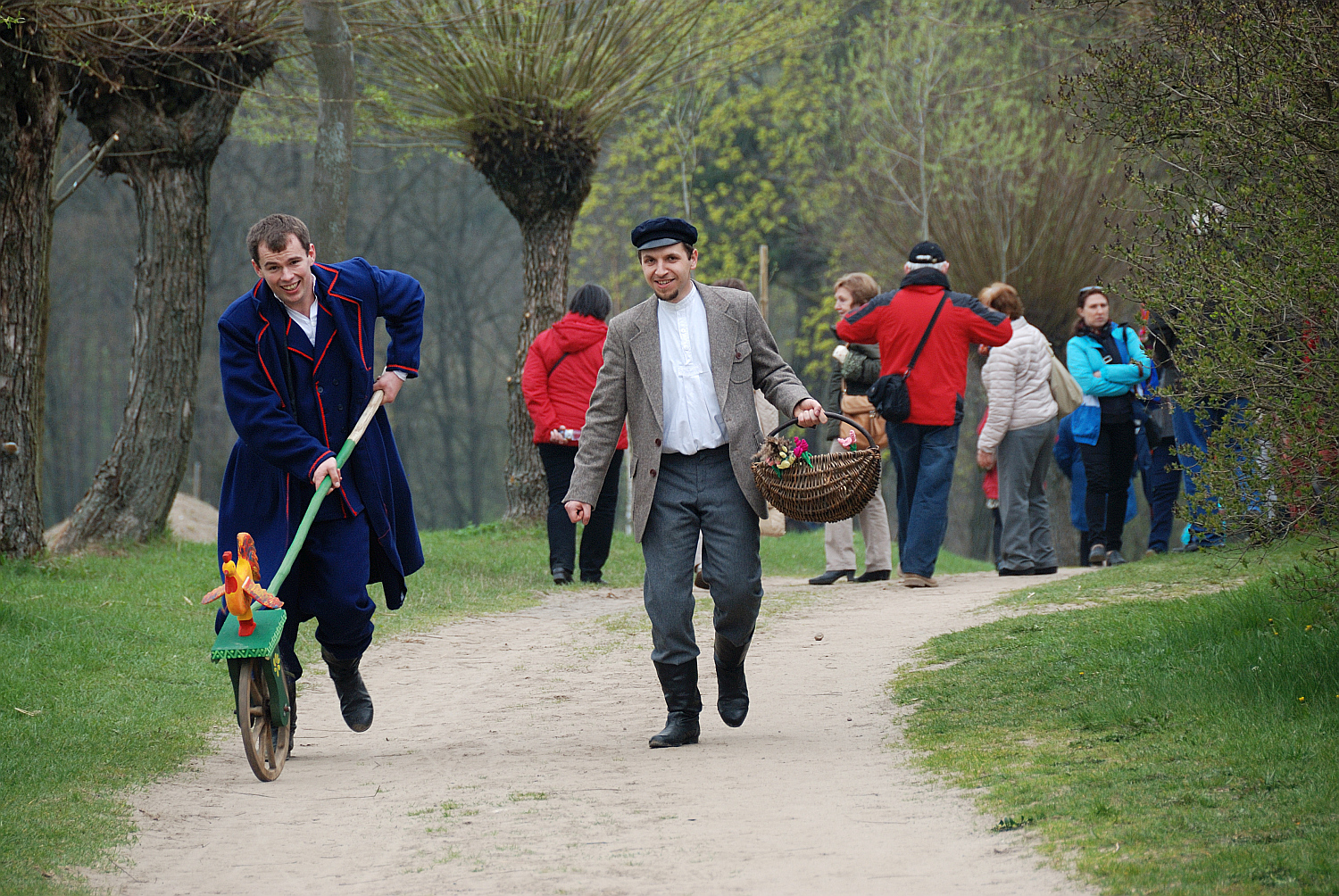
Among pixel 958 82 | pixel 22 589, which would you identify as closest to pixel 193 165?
pixel 22 589

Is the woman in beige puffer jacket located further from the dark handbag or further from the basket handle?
the basket handle

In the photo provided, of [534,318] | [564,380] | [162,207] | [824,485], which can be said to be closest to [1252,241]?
[824,485]

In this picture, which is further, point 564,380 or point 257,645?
point 564,380

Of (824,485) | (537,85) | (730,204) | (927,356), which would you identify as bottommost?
(824,485)

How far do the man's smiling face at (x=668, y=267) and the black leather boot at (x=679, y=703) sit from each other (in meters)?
1.47

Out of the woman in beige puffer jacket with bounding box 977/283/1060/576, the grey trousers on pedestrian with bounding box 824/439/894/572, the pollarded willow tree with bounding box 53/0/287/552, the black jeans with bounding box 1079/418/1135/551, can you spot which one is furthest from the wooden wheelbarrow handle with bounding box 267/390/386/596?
the black jeans with bounding box 1079/418/1135/551

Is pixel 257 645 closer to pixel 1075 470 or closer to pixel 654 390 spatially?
pixel 654 390

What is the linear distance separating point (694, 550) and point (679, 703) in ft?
2.03

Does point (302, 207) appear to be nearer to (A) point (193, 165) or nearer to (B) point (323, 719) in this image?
(A) point (193, 165)

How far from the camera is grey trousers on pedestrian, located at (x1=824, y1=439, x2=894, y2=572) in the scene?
10438 mm

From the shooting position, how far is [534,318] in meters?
15.2

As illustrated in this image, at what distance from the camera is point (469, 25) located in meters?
13.0

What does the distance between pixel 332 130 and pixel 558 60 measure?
261 cm

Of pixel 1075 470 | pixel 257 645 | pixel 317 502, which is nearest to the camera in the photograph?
pixel 257 645
